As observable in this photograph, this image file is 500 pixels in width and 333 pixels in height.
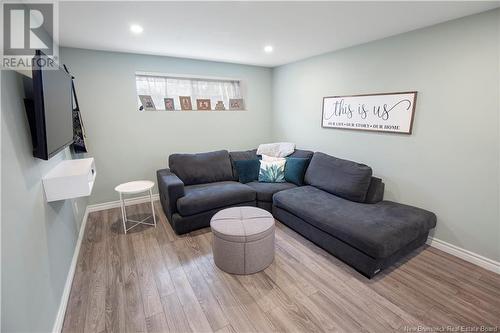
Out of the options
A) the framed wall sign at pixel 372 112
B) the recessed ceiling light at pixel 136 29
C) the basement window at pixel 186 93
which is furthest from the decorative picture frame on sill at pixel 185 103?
the framed wall sign at pixel 372 112

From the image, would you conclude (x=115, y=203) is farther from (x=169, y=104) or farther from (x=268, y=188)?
(x=268, y=188)

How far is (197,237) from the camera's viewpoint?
276cm

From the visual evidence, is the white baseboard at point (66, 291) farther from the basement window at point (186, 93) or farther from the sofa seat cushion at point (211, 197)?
the basement window at point (186, 93)

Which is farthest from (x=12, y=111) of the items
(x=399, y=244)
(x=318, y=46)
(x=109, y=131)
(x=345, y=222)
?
(x=318, y=46)

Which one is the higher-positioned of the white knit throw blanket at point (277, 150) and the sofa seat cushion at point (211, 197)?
the white knit throw blanket at point (277, 150)

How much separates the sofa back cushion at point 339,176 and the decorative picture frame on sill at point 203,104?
2.04m

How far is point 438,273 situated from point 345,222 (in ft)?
2.98

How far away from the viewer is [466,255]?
2281 mm

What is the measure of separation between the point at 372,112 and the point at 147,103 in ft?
10.6

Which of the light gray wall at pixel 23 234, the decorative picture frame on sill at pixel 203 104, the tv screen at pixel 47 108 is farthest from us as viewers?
the decorative picture frame on sill at pixel 203 104

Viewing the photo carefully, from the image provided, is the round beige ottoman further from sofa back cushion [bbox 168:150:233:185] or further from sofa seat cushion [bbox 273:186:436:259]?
sofa back cushion [bbox 168:150:233:185]

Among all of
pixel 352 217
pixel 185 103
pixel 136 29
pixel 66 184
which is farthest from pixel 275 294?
pixel 185 103

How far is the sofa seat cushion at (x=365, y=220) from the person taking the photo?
200cm

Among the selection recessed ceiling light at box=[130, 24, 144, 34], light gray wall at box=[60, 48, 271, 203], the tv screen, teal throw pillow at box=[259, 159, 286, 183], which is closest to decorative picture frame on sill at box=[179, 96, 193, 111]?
light gray wall at box=[60, 48, 271, 203]
